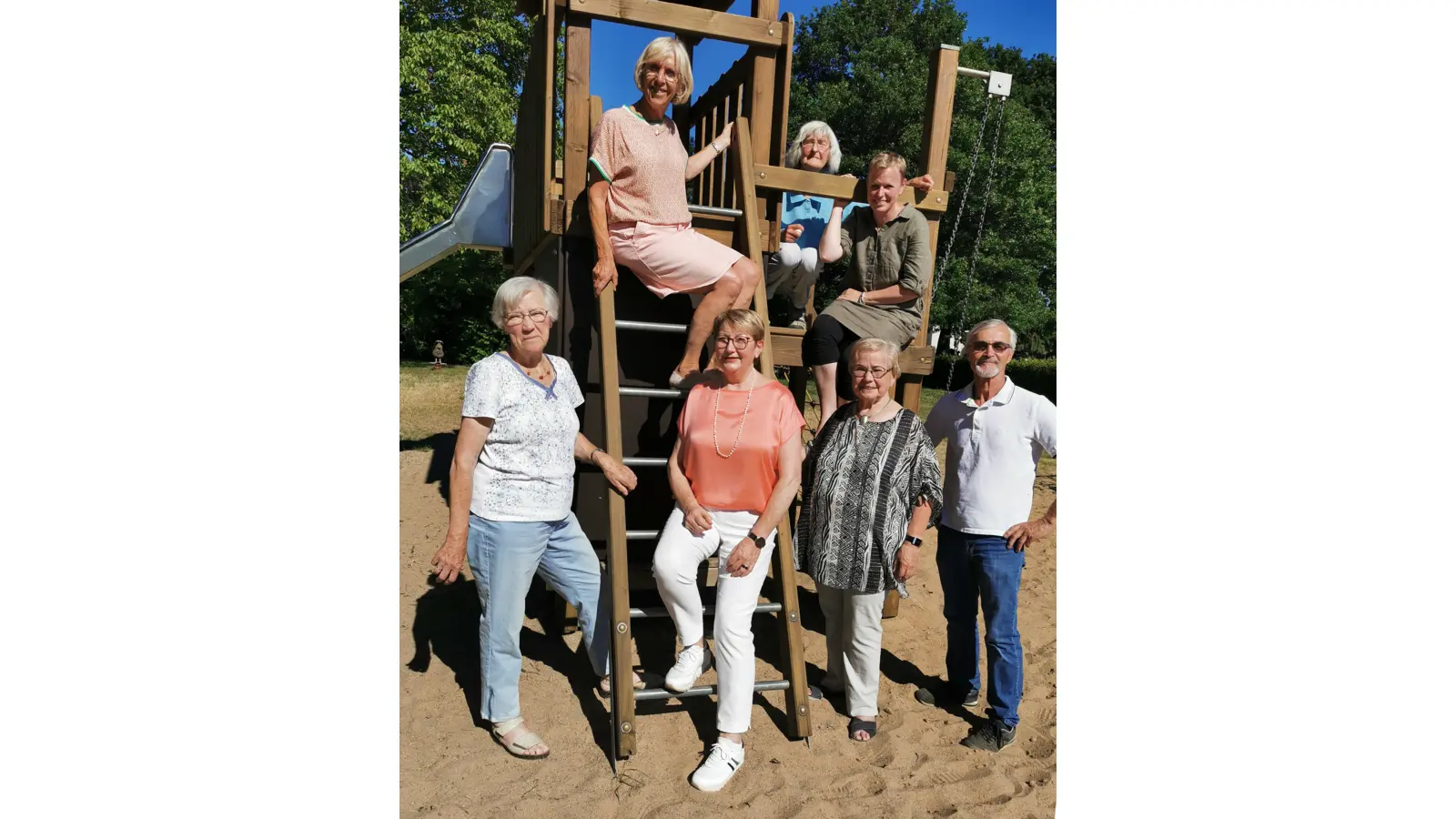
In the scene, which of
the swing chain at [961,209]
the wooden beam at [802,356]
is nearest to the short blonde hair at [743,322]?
the wooden beam at [802,356]

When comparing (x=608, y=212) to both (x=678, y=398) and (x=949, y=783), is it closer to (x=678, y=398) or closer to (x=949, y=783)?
(x=678, y=398)

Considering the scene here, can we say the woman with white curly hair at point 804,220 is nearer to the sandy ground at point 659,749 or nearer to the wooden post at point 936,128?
the wooden post at point 936,128

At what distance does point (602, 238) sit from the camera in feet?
11.1

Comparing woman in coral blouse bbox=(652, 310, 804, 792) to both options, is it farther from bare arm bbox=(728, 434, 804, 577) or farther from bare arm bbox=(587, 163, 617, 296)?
bare arm bbox=(587, 163, 617, 296)

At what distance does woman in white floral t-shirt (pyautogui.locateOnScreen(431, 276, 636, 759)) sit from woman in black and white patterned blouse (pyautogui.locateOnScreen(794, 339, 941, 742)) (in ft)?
2.59

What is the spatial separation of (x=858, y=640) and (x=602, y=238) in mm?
1762

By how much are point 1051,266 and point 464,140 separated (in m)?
3.23

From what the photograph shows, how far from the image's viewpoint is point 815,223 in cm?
422

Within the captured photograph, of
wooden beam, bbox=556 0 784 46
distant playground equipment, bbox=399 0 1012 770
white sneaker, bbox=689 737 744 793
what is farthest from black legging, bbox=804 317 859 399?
white sneaker, bbox=689 737 744 793

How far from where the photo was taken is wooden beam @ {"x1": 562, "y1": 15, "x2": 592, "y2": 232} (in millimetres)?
3469

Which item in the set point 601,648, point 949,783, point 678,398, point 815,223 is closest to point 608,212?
point 678,398

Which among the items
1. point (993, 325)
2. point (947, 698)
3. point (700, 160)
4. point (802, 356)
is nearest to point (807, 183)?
point (700, 160)

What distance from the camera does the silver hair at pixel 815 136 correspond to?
3.96 metres

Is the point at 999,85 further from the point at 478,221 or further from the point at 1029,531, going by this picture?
the point at 478,221
